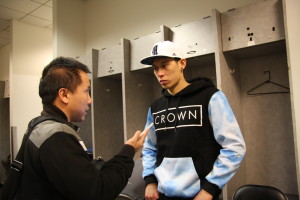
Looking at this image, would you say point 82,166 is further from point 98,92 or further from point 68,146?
point 98,92

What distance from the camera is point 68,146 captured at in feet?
2.48

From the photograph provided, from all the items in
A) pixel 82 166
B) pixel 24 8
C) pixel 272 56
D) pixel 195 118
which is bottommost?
pixel 82 166

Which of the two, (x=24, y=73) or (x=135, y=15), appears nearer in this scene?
(x=135, y=15)

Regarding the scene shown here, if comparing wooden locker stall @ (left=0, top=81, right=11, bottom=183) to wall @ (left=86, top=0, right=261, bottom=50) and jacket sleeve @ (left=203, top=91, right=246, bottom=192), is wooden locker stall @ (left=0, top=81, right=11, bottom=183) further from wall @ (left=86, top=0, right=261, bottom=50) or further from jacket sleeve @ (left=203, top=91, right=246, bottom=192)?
jacket sleeve @ (left=203, top=91, right=246, bottom=192)

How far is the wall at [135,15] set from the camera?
2701mm

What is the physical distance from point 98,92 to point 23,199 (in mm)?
2244

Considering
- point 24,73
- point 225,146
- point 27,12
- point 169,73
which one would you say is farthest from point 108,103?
point 27,12

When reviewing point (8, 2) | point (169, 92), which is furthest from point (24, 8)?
point (169, 92)

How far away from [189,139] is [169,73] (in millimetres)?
411

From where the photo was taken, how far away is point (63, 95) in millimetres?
902

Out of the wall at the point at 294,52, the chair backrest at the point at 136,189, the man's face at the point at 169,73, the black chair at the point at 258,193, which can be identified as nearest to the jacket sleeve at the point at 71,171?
the man's face at the point at 169,73

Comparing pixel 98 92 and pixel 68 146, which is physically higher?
pixel 98 92

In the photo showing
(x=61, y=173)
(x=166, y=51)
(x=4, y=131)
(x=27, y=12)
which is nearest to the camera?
(x=61, y=173)

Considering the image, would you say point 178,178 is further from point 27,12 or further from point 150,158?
point 27,12
